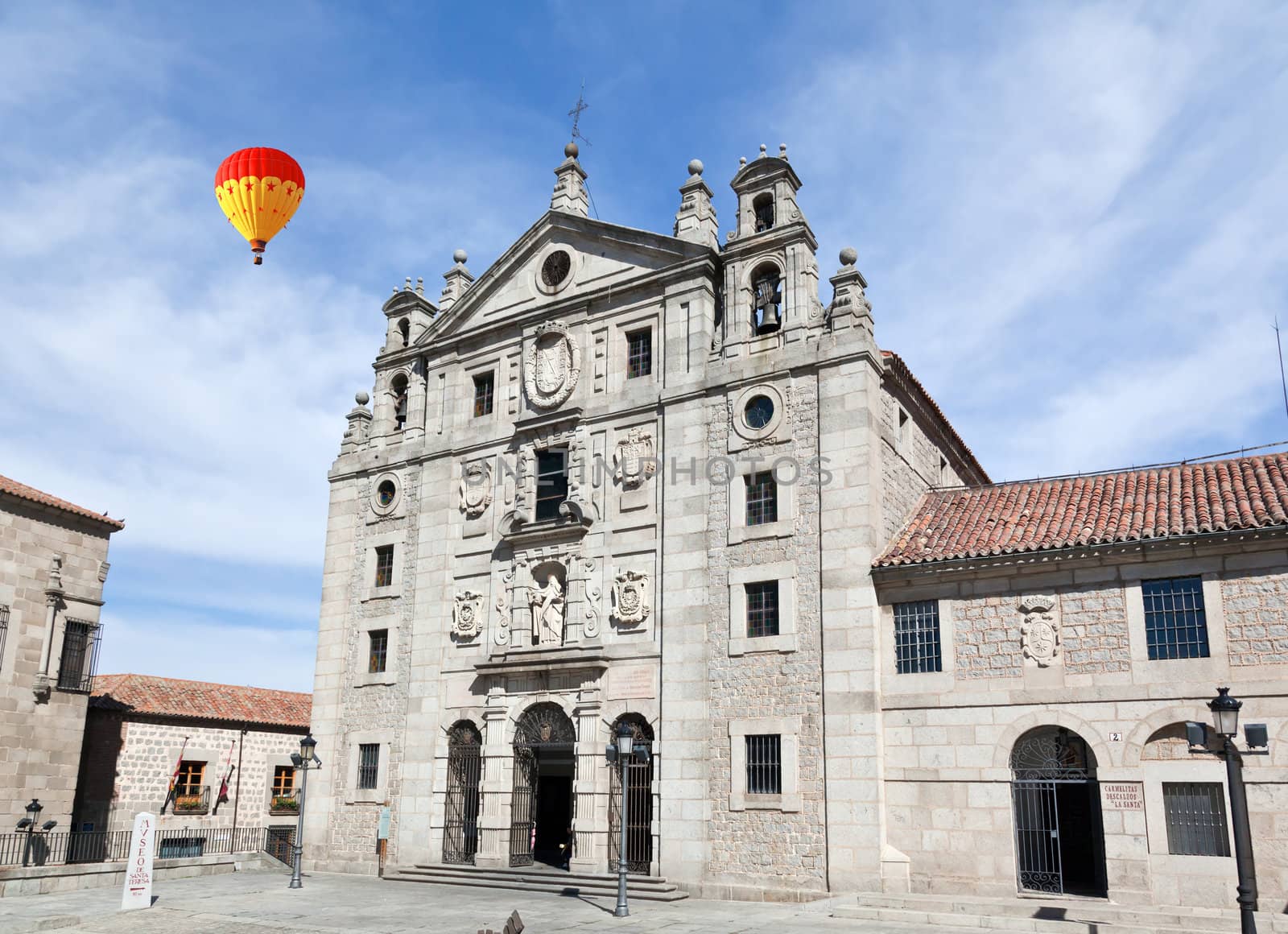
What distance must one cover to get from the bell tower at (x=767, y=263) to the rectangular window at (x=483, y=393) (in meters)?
7.81

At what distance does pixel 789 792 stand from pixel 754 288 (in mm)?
11996

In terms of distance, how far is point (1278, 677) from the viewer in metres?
19.1

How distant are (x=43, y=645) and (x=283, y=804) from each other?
479 inches

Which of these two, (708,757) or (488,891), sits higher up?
(708,757)

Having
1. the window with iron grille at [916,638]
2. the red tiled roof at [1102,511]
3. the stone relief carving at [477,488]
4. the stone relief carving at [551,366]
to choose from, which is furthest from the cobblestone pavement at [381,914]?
the stone relief carving at [551,366]

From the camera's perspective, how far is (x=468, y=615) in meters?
28.7

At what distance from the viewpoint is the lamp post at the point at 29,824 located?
2734 cm

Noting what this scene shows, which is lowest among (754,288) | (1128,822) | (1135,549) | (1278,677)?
(1128,822)

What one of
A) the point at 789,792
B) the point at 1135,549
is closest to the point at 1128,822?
the point at 1135,549

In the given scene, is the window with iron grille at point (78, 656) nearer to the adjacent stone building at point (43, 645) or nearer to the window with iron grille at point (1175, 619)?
the adjacent stone building at point (43, 645)

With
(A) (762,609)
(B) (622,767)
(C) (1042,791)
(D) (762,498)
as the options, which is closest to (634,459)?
(D) (762,498)

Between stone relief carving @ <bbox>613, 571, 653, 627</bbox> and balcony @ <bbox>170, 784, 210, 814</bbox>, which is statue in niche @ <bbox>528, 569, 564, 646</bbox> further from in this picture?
balcony @ <bbox>170, 784, 210, 814</bbox>

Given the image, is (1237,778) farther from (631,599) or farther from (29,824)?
(29,824)

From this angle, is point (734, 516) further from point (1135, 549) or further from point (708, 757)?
point (1135, 549)
